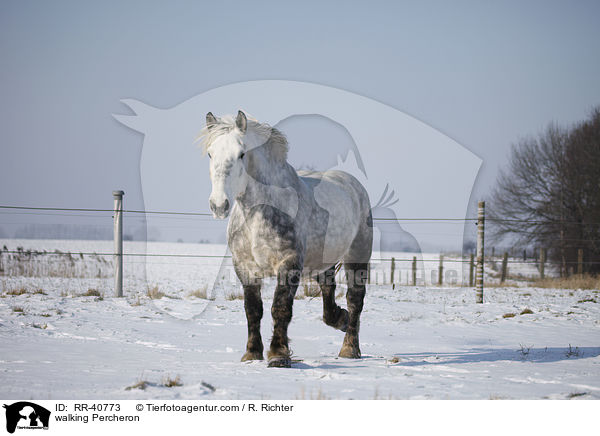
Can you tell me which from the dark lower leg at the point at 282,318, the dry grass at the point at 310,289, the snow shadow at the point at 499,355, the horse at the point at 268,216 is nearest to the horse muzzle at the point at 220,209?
the horse at the point at 268,216

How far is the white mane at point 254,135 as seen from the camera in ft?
11.9

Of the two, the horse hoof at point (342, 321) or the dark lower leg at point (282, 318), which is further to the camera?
the horse hoof at point (342, 321)

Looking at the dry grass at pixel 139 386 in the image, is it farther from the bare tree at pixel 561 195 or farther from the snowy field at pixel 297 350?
Answer: the bare tree at pixel 561 195

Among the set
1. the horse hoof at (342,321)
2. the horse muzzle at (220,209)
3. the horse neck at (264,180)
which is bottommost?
the horse hoof at (342,321)

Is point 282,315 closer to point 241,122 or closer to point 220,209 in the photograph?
point 220,209

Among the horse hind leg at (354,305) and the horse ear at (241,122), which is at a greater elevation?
the horse ear at (241,122)

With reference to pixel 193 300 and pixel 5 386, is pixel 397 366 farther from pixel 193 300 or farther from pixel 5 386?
pixel 193 300

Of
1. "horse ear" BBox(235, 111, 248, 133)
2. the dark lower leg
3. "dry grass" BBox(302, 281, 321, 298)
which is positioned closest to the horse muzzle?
"horse ear" BBox(235, 111, 248, 133)

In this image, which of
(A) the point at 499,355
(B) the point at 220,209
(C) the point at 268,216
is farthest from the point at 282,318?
(A) the point at 499,355

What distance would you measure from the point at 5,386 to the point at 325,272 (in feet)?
9.39

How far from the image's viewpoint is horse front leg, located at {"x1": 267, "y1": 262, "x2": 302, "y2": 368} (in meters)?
3.70
